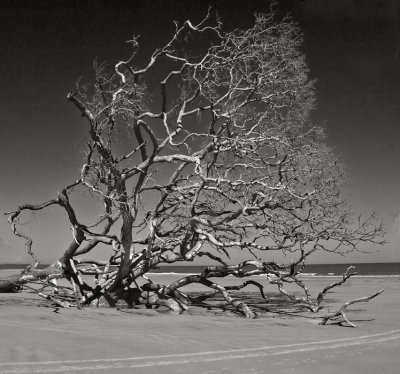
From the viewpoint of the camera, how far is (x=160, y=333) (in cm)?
873

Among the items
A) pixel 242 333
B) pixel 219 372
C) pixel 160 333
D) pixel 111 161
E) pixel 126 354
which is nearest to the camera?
pixel 219 372

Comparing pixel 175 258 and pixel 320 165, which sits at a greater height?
pixel 320 165

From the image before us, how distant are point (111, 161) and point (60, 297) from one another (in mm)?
4723

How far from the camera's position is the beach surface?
237 inches

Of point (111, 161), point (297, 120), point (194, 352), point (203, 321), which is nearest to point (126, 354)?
point (194, 352)

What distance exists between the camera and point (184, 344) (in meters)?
7.61

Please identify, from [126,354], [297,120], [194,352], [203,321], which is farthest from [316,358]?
[297,120]

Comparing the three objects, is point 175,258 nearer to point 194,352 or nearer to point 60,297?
point 60,297

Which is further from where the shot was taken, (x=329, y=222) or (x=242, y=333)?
(x=329, y=222)

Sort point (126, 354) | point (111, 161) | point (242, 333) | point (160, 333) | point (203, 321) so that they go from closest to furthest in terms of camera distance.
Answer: point (126, 354) → point (160, 333) → point (242, 333) → point (203, 321) → point (111, 161)

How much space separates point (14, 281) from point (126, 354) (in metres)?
9.14

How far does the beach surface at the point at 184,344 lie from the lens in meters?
6.02

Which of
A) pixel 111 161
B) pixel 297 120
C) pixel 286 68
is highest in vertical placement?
pixel 286 68

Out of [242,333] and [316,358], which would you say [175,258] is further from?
[316,358]
